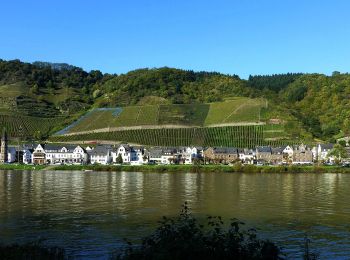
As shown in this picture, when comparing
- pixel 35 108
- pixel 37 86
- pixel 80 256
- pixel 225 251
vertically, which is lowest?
pixel 80 256

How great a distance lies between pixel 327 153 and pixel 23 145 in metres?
72.1

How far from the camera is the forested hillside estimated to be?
129 metres

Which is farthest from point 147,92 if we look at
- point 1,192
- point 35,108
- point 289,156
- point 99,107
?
point 1,192

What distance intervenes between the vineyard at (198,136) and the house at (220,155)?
7.69 meters

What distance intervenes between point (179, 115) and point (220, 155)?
3393 centimetres

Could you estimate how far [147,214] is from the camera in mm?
27719

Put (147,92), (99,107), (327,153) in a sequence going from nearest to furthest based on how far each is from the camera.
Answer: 1. (327,153)
2. (99,107)
3. (147,92)

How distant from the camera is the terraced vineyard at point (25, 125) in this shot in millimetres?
125012

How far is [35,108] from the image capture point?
150 meters

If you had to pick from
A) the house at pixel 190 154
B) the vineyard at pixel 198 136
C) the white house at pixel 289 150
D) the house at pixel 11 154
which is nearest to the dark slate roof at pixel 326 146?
the white house at pixel 289 150

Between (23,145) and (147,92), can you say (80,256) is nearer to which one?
(23,145)

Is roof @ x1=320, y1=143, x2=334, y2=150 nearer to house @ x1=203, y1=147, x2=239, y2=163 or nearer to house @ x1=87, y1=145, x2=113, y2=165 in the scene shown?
house @ x1=203, y1=147, x2=239, y2=163

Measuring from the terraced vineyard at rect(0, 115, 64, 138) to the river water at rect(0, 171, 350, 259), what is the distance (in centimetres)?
8730

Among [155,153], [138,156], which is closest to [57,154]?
[138,156]
